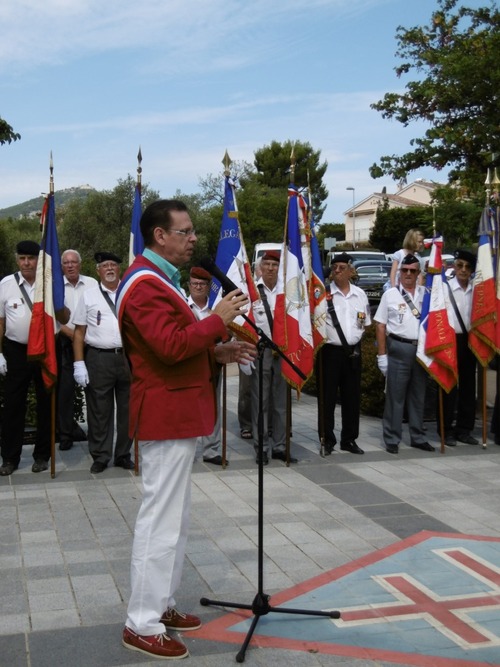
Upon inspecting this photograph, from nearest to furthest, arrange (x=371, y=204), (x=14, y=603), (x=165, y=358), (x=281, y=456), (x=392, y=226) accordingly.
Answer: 1. (x=165, y=358)
2. (x=14, y=603)
3. (x=281, y=456)
4. (x=392, y=226)
5. (x=371, y=204)

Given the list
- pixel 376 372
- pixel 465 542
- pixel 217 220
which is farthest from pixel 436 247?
pixel 217 220

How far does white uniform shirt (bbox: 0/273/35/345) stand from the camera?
7746 mm

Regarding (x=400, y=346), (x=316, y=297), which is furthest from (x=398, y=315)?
(x=316, y=297)

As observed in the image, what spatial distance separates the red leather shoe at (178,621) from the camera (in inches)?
170

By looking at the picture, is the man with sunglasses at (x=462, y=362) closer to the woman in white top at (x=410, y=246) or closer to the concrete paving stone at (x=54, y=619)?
the woman in white top at (x=410, y=246)

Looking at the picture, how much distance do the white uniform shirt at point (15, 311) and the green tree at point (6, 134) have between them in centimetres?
933

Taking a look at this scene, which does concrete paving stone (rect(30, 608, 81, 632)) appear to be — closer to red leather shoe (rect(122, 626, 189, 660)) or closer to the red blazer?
red leather shoe (rect(122, 626, 189, 660))

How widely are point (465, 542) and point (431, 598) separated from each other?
3.75ft

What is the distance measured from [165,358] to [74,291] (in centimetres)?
520

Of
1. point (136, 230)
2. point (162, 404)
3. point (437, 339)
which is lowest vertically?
point (437, 339)

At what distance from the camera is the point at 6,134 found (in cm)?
1638

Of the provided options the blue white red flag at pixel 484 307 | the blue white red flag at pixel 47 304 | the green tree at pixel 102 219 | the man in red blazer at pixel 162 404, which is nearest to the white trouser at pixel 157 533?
the man in red blazer at pixel 162 404

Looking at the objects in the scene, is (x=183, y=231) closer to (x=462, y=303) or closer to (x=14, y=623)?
(x=14, y=623)

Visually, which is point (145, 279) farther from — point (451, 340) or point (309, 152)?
point (309, 152)
